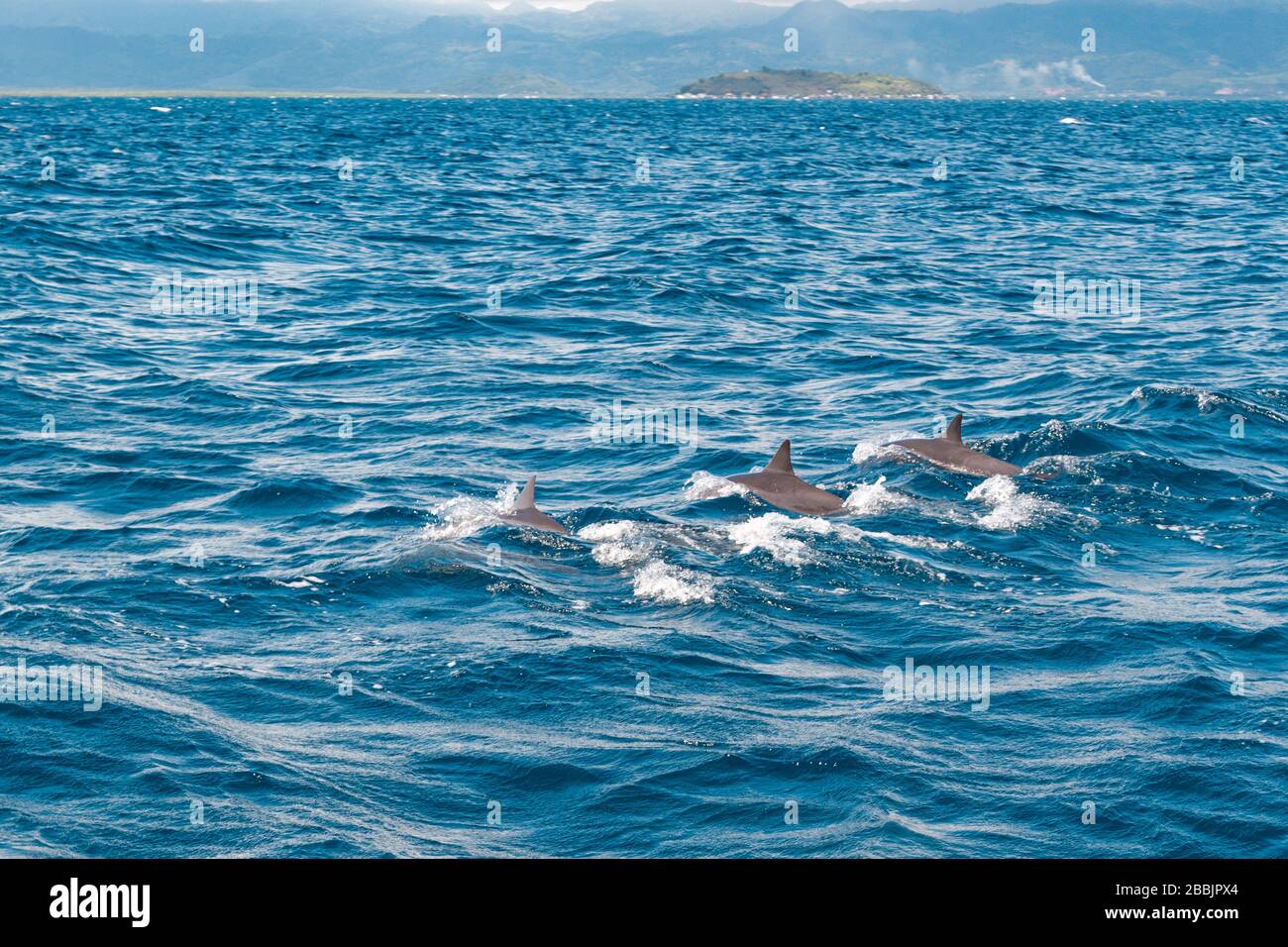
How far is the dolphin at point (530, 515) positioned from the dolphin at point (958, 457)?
6382 mm

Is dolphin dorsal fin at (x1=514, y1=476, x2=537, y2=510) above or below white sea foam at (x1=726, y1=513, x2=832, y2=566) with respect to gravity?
above

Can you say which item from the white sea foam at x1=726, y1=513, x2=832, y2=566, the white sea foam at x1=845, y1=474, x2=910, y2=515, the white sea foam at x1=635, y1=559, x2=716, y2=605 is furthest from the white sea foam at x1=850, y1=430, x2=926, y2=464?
the white sea foam at x1=635, y1=559, x2=716, y2=605

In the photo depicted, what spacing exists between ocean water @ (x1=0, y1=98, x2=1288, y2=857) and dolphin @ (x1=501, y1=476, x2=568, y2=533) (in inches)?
13.6

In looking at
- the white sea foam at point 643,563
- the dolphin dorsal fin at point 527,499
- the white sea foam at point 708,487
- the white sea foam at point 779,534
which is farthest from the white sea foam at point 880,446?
the dolphin dorsal fin at point 527,499

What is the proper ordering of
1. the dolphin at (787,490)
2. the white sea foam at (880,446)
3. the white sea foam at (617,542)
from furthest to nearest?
the white sea foam at (880,446)
the dolphin at (787,490)
the white sea foam at (617,542)

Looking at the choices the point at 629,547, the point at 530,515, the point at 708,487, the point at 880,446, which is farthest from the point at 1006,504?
the point at 530,515

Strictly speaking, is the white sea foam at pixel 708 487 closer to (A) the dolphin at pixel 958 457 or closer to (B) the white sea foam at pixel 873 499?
(B) the white sea foam at pixel 873 499

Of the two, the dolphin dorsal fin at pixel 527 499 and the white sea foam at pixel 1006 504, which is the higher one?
the dolphin dorsal fin at pixel 527 499

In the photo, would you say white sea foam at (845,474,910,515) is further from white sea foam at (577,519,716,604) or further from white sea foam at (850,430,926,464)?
white sea foam at (577,519,716,604)

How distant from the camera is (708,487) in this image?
20.1 metres

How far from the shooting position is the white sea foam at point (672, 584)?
15.8 m

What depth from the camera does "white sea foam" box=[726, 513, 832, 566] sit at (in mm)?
17109

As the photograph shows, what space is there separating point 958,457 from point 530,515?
6996 mm

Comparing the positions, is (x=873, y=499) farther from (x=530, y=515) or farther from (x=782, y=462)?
(x=530, y=515)
